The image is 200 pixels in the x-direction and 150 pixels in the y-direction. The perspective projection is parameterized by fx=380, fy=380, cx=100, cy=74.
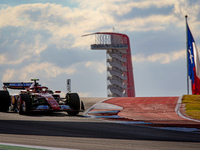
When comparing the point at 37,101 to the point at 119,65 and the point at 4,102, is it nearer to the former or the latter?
the point at 4,102

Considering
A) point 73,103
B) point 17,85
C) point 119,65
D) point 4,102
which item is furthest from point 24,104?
point 119,65

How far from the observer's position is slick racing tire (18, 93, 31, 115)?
59.3 ft

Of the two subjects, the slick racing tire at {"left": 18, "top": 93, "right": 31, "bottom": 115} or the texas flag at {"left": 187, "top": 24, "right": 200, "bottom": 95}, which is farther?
the texas flag at {"left": 187, "top": 24, "right": 200, "bottom": 95}

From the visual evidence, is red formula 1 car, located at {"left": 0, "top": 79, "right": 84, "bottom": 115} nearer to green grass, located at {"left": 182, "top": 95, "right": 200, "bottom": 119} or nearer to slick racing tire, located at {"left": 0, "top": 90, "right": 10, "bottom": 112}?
slick racing tire, located at {"left": 0, "top": 90, "right": 10, "bottom": 112}

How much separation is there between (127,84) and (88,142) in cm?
6262

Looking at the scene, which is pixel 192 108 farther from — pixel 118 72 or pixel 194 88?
pixel 118 72

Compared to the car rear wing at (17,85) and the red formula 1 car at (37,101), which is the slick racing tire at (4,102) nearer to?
the red formula 1 car at (37,101)

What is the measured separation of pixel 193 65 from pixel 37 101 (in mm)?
22834

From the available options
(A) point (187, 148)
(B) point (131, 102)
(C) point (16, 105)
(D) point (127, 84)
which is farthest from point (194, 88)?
(D) point (127, 84)

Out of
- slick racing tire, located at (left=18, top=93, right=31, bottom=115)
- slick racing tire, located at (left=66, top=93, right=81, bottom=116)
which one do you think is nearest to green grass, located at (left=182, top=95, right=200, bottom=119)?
slick racing tire, located at (left=66, top=93, right=81, bottom=116)

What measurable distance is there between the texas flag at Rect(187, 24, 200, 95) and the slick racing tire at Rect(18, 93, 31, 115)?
2235 centimetres

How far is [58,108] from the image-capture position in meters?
18.1

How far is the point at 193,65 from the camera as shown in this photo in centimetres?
3809

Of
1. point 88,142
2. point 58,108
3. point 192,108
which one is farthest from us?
point 192,108
